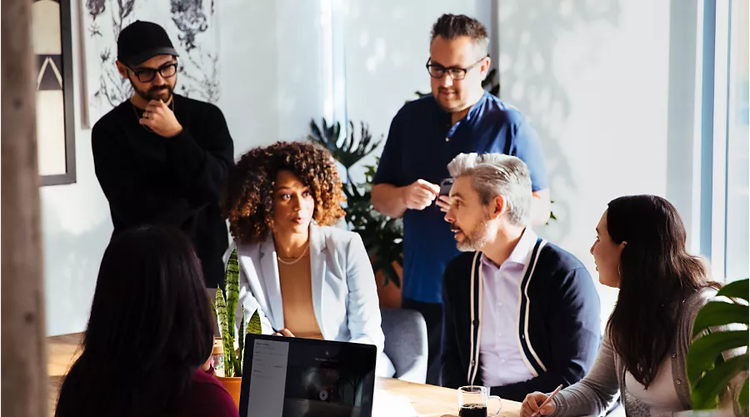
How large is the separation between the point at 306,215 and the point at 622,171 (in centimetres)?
181

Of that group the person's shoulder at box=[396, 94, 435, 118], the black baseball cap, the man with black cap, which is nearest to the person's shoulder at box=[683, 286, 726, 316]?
the person's shoulder at box=[396, 94, 435, 118]

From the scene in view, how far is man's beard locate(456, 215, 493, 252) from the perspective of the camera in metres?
2.85

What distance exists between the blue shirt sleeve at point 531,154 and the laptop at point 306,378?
178 cm

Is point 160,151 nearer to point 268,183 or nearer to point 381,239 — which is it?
point 268,183

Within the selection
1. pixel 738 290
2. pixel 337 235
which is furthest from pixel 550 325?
pixel 738 290

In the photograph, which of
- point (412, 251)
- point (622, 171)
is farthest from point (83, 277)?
point (622, 171)

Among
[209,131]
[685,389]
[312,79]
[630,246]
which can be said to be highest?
[312,79]

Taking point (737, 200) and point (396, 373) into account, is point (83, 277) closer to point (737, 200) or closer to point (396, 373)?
point (396, 373)

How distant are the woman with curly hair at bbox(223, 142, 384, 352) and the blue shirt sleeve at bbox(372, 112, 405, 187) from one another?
25.7 inches

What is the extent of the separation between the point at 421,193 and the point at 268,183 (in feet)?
2.06

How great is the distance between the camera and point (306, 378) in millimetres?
1856

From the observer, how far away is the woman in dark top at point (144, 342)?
1.61 meters

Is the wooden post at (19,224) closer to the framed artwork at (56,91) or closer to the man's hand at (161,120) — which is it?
the man's hand at (161,120)

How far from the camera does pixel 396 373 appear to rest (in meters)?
3.18
